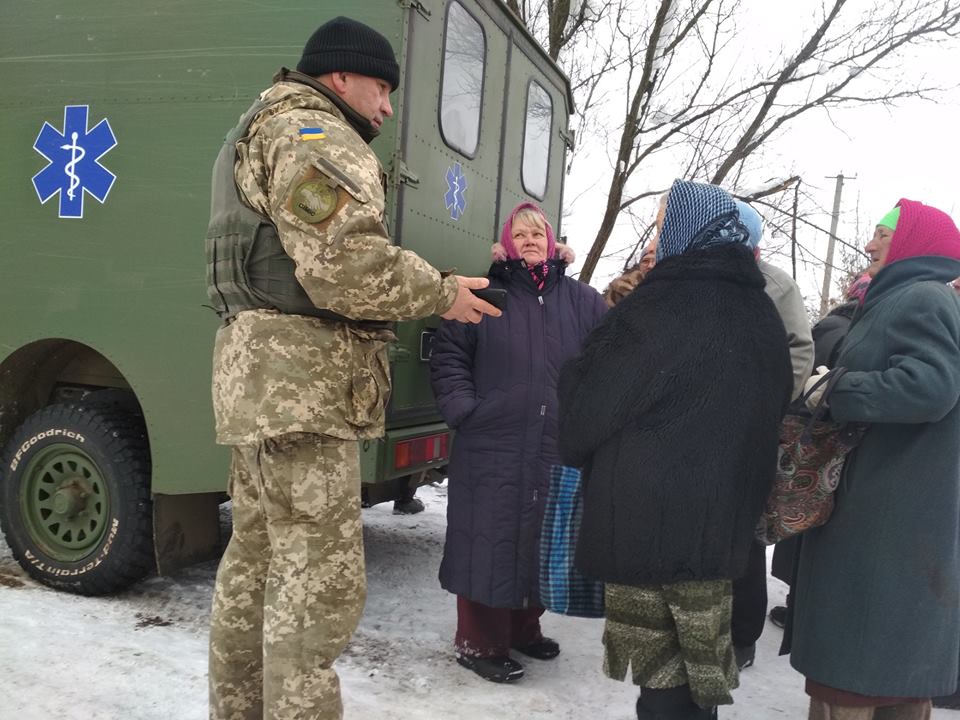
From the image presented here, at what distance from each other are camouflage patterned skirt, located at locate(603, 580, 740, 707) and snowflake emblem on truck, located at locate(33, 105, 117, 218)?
2697 mm

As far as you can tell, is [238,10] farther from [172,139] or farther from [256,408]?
[256,408]

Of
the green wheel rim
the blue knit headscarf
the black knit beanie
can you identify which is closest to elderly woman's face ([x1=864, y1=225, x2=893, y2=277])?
the blue knit headscarf

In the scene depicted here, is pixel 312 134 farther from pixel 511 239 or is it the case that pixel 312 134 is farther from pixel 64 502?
pixel 64 502

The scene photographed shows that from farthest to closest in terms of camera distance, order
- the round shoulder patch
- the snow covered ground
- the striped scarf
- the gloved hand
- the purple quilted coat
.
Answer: the striped scarf, the purple quilted coat, the snow covered ground, the gloved hand, the round shoulder patch

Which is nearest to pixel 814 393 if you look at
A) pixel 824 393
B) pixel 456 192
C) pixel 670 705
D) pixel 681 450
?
pixel 824 393

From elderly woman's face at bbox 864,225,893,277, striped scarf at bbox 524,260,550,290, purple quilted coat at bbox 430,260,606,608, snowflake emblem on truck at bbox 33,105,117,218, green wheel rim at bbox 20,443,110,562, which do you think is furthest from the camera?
green wheel rim at bbox 20,443,110,562

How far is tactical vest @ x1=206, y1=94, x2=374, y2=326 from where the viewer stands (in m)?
1.98

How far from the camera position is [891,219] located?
2391 mm

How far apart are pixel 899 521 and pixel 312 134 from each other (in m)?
1.81

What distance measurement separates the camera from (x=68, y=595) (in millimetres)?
3473

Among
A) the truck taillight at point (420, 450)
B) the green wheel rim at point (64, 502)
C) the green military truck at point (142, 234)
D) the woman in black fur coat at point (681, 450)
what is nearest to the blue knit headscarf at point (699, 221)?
the woman in black fur coat at point (681, 450)

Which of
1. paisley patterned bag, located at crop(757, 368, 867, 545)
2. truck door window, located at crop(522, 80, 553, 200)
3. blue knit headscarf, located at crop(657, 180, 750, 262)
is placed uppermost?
truck door window, located at crop(522, 80, 553, 200)

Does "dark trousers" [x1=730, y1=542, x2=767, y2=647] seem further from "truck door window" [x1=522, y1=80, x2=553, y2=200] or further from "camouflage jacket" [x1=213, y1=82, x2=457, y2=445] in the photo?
"truck door window" [x1=522, y1=80, x2=553, y2=200]

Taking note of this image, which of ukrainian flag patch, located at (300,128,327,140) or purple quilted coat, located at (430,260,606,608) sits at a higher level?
ukrainian flag patch, located at (300,128,327,140)
